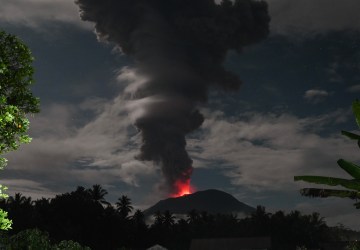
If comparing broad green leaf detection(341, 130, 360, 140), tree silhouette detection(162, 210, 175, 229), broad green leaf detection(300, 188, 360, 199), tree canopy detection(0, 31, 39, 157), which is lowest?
broad green leaf detection(300, 188, 360, 199)

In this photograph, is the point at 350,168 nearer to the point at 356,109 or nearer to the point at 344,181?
the point at 344,181

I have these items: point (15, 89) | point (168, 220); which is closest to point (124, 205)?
point (168, 220)

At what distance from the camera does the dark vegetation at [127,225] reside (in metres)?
80.7

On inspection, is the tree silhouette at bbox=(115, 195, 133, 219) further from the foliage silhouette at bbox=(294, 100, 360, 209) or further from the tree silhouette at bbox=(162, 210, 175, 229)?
the foliage silhouette at bbox=(294, 100, 360, 209)

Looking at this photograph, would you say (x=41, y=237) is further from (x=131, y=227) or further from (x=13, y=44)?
(x=131, y=227)

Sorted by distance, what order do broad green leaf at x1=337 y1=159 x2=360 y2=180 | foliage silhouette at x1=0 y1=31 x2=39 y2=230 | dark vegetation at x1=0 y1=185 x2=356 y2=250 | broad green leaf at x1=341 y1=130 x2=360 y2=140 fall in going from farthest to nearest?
dark vegetation at x1=0 y1=185 x2=356 y2=250 < foliage silhouette at x1=0 y1=31 x2=39 y2=230 < broad green leaf at x1=341 y1=130 x2=360 y2=140 < broad green leaf at x1=337 y1=159 x2=360 y2=180

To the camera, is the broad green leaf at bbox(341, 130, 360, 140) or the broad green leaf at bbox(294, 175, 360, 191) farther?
the broad green leaf at bbox(341, 130, 360, 140)

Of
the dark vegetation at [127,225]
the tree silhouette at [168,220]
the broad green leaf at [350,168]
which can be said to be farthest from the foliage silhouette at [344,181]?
the tree silhouette at [168,220]

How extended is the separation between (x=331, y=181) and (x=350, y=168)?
0.47 metres

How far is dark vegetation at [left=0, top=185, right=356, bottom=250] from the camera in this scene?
80.7m

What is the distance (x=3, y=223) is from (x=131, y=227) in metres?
88.7

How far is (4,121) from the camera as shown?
11211 millimetres

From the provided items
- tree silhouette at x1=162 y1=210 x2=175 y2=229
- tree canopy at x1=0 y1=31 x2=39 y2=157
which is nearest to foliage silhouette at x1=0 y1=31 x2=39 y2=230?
tree canopy at x1=0 y1=31 x2=39 y2=157

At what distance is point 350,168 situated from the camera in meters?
7.10
